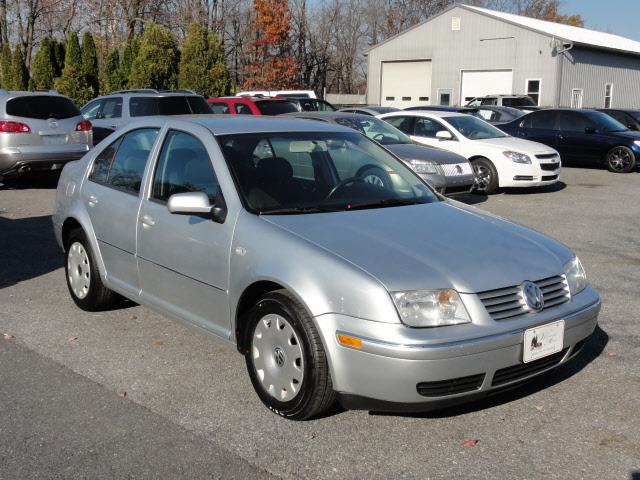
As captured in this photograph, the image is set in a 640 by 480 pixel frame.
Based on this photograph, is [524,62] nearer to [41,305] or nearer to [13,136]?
[13,136]

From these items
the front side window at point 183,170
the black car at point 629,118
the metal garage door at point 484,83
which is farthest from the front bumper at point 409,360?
the metal garage door at point 484,83

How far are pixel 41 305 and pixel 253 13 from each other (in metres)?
50.8

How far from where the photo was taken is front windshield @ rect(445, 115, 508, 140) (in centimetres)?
1448

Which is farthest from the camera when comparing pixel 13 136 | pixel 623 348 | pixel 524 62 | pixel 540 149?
pixel 524 62

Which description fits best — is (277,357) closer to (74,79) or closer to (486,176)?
(486,176)

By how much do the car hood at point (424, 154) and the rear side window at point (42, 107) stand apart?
598 centimetres

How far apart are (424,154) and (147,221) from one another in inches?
304

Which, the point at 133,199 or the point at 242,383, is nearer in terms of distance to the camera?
the point at 242,383

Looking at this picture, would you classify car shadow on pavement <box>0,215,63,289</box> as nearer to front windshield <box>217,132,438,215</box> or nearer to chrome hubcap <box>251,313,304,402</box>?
front windshield <box>217,132,438,215</box>

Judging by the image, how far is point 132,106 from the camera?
15.2 m

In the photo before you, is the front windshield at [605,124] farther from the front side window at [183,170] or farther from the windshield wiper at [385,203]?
the front side window at [183,170]

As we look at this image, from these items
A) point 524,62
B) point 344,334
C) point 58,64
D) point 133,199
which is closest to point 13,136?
point 133,199

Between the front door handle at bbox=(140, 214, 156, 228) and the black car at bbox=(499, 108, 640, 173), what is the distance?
49.0 feet

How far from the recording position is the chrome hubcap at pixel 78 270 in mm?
5883
